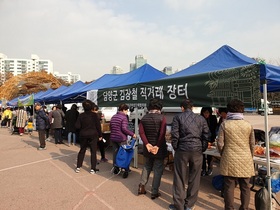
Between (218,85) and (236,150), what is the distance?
1.08 m

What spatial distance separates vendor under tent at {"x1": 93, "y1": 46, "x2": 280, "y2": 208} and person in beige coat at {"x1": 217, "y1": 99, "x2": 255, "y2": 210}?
23 cm

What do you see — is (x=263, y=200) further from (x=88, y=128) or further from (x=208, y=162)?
(x=88, y=128)

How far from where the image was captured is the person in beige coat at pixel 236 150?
10.3 ft

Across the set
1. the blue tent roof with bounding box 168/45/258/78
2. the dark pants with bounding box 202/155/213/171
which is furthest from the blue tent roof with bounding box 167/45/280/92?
the dark pants with bounding box 202/155/213/171

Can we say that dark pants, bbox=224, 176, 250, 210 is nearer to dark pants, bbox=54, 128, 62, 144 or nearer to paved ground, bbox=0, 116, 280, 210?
paved ground, bbox=0, 116, 280, 210

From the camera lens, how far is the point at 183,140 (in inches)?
136

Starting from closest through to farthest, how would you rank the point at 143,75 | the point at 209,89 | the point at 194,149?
the point at 194,149 → the point at 209,89 → the point at 143,75

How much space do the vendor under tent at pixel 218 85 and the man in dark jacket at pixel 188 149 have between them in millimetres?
585

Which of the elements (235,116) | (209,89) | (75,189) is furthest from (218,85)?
(75,189)

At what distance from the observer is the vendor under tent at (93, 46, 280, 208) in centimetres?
322

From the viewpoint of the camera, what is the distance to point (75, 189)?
4.60 m

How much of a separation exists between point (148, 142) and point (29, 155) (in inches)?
226

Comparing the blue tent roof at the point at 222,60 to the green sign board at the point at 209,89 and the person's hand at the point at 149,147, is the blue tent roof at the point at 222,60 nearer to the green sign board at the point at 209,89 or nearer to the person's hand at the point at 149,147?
the green sign board at the point at 209,89

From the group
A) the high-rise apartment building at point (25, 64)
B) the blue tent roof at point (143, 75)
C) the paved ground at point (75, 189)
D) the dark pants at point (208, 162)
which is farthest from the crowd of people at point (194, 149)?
the high-rise apartment building at point (25, 64)
